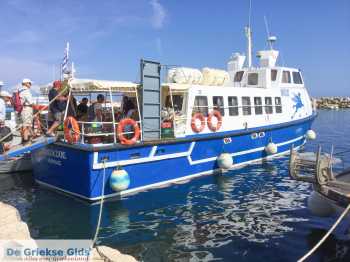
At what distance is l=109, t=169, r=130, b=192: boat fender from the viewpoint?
910cm

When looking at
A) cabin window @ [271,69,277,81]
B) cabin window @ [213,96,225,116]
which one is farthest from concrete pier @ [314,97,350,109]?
cabin window @ [213,96,225,116]

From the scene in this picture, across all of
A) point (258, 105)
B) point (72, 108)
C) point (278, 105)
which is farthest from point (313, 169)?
point (278, 105)

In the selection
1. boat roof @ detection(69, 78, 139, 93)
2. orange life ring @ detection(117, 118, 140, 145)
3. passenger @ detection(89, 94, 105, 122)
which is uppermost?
boat roof @ detection(69, 78, 139, 93)

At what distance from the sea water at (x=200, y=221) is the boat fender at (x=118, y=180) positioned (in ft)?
1.65

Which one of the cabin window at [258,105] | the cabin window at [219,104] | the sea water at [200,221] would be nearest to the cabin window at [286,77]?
the cabin window at [258,105]

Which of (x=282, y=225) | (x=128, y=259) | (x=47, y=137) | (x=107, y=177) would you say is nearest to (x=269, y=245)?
(x=282, y=225)

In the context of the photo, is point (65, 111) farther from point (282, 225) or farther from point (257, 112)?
point (257, 112)

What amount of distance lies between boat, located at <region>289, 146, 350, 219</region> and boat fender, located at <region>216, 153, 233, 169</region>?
459 centimetres

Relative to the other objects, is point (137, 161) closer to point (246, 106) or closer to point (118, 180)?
point (118, 180)

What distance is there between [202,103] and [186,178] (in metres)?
2.74

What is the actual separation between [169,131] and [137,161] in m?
1.49

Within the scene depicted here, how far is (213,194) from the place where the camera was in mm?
10219

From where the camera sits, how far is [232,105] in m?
13.3

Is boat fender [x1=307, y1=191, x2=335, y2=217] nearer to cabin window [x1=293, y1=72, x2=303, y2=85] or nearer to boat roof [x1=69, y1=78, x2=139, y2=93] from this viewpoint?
boat roof [x1=69, y1=78, x2=139, y2=93]
